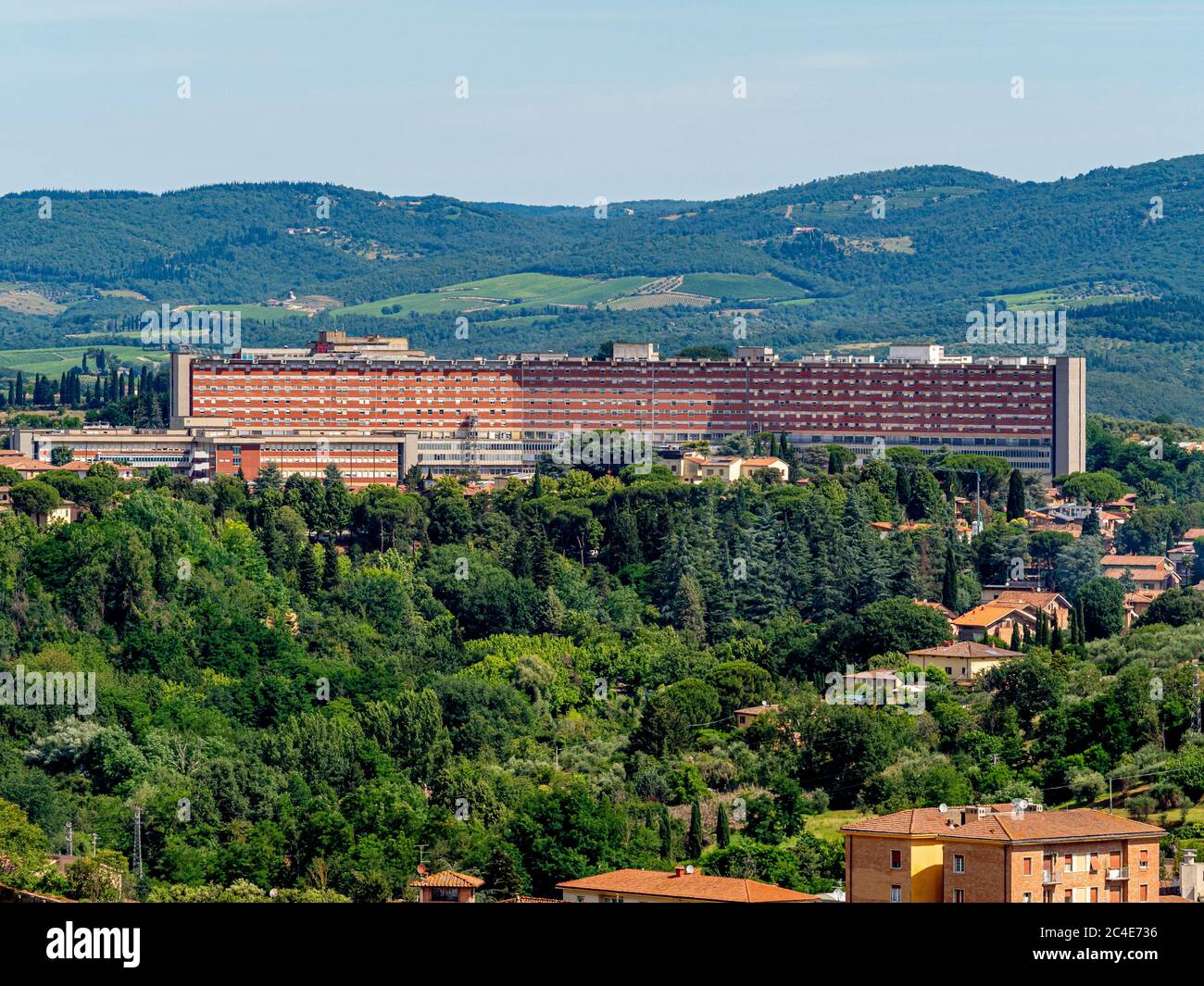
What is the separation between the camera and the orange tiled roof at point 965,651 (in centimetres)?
6006

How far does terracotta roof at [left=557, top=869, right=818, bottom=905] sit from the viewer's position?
2823 cm

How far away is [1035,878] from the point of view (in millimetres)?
24859

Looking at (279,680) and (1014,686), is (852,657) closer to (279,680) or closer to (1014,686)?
(1014,686)

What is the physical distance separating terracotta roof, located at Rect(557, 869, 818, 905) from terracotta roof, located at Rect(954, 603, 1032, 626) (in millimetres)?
33422

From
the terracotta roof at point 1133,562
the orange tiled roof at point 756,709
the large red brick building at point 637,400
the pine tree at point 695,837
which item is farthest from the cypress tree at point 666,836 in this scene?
the large red brick building at point 637,400

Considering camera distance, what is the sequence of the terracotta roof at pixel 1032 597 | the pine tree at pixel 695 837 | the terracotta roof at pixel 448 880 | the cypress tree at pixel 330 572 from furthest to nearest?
1. the cypress tree at pixel 330 572
2. the terracotta roof at pixel 1032 597
3. the pine tree at pixel 695 837
4. the terracotta roof at pixel 448 880

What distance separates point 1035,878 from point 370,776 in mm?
26792

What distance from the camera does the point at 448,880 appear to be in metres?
38.0

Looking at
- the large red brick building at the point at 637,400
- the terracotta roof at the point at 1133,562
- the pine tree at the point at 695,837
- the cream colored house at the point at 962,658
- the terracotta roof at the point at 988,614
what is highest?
the large red brick building at the point at 637,400

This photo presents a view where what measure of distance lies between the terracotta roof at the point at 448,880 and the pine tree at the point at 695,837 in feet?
14.4

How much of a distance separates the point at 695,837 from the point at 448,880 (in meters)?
5.70

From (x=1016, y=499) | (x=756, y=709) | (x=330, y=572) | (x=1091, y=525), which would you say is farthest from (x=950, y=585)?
(x=330, y=572)

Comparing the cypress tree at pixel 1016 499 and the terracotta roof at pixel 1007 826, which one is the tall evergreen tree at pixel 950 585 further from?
the terracotta roof at pixel 1007 826

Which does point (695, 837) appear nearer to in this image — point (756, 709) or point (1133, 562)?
point (756, 709)
